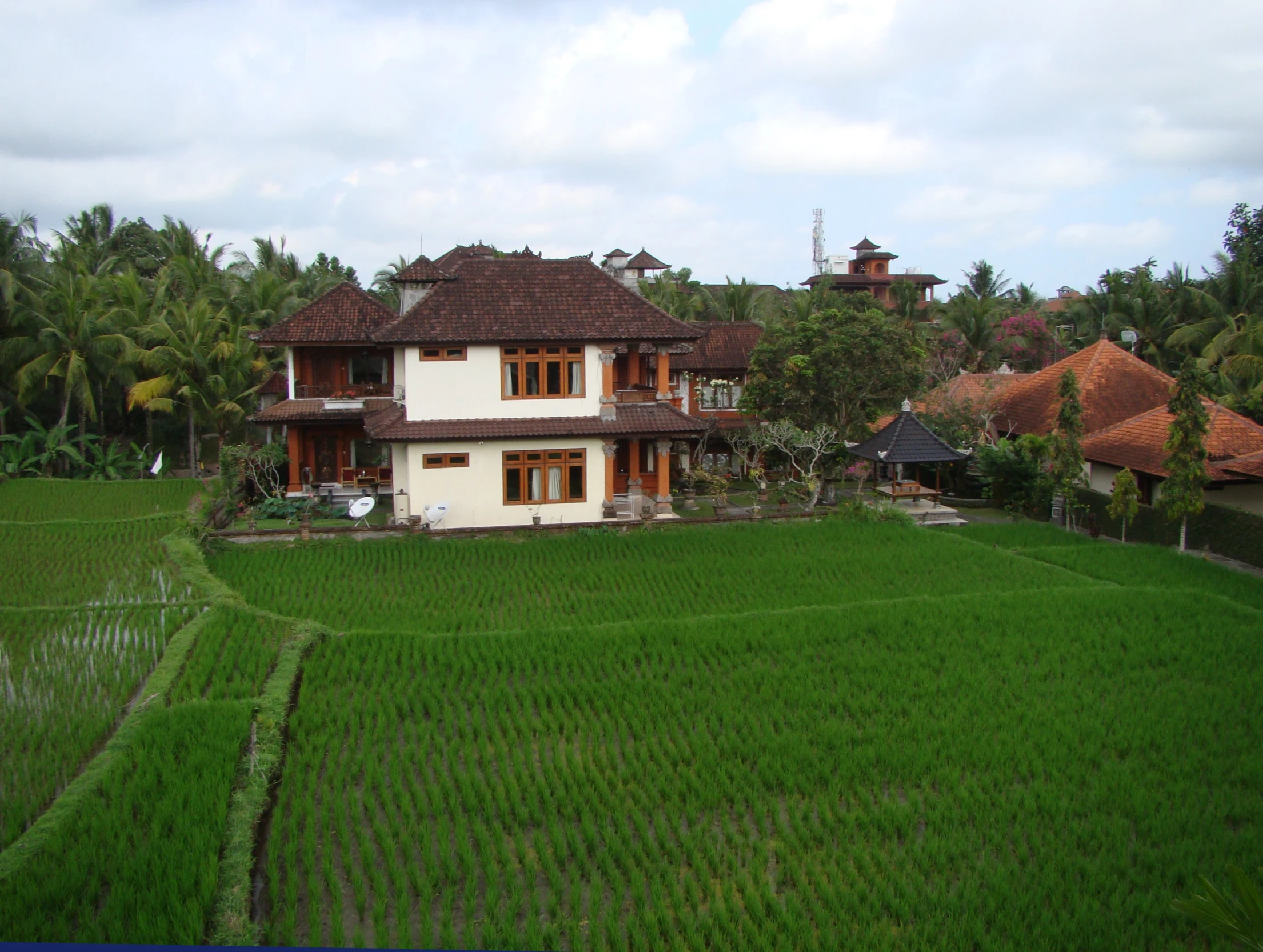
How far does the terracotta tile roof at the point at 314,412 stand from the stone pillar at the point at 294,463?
1.93ft

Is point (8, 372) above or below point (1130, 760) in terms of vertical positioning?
above

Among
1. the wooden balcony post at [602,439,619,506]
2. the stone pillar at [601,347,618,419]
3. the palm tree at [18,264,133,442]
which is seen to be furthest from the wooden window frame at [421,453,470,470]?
the palm tree at [18,264,133,442]


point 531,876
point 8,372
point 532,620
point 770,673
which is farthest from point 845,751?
point 8,372

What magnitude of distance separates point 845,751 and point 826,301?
79.9 feet

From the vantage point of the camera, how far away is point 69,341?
94.3ft

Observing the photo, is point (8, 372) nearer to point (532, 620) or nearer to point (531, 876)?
point (532, 620)

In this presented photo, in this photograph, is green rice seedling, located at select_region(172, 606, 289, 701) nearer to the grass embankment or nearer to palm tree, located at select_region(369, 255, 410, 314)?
the grass embankment

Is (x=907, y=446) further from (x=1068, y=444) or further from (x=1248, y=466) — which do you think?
(x=1248, y=466)

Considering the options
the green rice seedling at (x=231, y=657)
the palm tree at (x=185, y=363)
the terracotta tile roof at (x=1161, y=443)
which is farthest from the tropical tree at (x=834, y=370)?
the palm tree at (x=185, y=363)

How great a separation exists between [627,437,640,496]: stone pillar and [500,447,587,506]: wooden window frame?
108 cm

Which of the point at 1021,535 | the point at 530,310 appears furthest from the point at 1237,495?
the point at 530,310

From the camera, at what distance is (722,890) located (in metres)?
7.99

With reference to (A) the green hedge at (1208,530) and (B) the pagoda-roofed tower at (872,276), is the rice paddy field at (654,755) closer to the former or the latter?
(A) the green hedge at (1208,530)

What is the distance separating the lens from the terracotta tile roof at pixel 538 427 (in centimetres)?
2073
